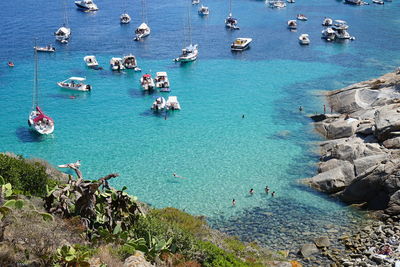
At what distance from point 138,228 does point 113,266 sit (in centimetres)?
490

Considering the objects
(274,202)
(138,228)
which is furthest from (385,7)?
(138,228)

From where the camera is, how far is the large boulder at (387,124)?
4450 centimetres

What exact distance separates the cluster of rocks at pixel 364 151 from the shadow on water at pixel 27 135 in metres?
30.8

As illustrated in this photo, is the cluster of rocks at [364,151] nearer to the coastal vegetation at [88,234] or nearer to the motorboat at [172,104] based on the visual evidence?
the coastal vegetation at [88,234]

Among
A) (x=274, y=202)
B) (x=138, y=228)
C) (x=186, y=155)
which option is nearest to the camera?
(x=138, y=228)

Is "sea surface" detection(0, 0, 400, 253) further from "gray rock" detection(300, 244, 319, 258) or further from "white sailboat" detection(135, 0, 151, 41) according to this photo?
"white sailboat" detection(135, 0, 151, 41)

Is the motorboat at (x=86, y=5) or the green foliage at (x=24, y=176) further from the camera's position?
the motorboat at (x=86, y=5)

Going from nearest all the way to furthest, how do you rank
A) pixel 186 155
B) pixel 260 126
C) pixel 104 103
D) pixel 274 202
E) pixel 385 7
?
pixel 274 202 → pixel 186 155 → pixel 260 126 → pixel 104 103 → pixel 385 7

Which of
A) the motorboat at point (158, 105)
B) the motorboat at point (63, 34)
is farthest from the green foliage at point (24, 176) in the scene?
the motorboat at point (63, 34)

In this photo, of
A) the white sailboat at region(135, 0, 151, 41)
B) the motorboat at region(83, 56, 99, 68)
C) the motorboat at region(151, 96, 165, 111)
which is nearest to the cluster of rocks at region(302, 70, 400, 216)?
the motorboat at region(151, 96, 165, 111)

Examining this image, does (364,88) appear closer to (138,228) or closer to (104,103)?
(104,103)

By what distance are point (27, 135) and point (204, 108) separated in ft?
76.5

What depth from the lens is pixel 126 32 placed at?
10175 cm

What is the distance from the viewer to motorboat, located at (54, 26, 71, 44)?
92731mm
